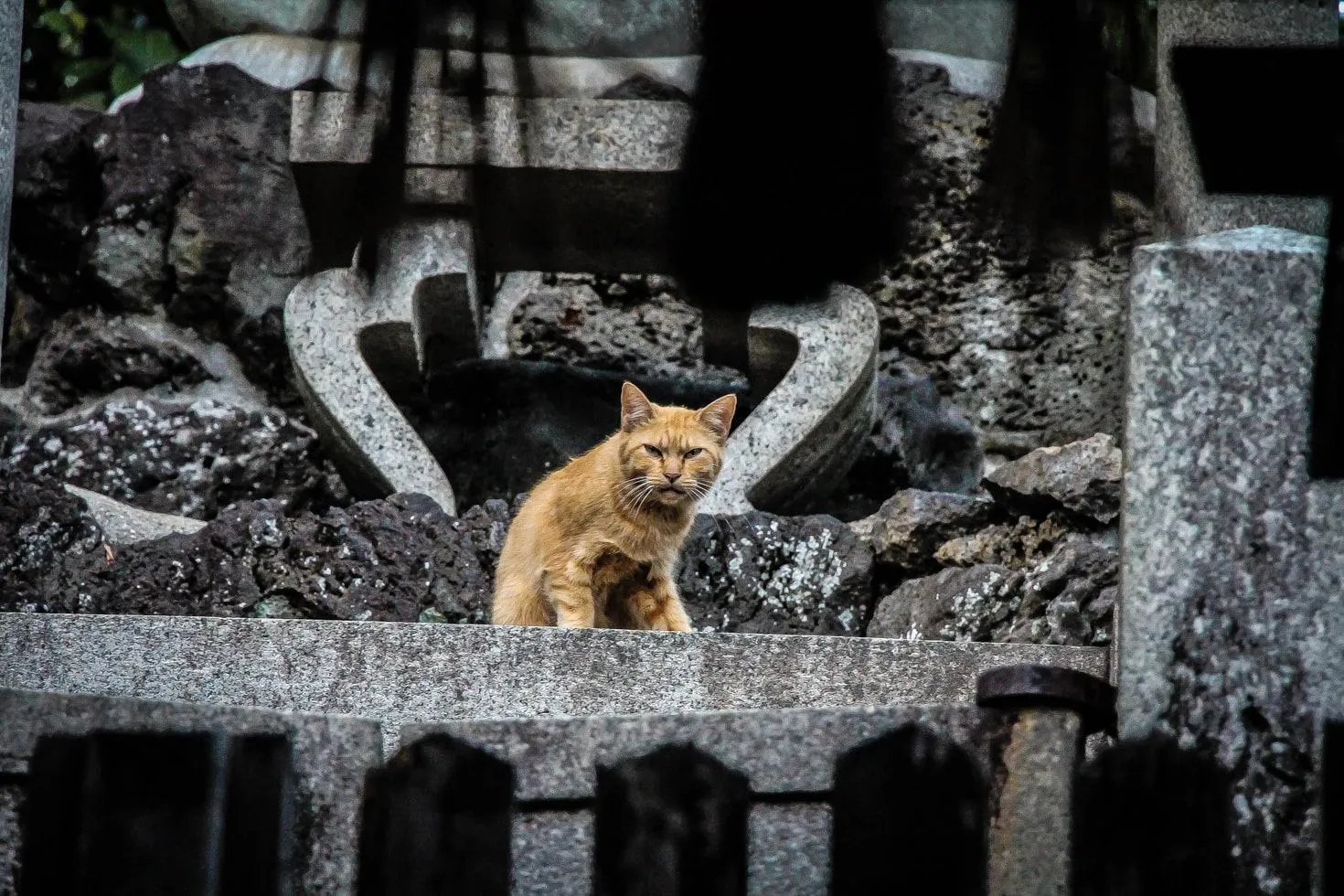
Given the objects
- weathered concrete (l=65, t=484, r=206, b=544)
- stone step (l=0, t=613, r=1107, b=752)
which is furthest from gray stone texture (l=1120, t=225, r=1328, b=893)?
weathered concrete (l=65, t=484, r=206, b=544)

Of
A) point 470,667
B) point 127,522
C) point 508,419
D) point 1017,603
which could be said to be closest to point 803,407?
point 1017,603

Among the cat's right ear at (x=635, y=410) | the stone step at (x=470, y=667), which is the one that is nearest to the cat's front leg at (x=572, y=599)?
the cat's right ear at (x=635, y=410)

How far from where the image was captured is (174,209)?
6.39m

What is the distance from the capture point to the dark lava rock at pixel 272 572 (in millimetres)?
4820

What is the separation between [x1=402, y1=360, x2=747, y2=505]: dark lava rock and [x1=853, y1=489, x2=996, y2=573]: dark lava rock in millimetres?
947

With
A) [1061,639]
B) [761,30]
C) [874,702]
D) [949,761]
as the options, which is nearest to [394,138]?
[761,30]

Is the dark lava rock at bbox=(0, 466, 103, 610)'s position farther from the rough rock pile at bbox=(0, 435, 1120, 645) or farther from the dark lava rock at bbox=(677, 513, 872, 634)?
the dark lava rock at bbox=(677, 513, 872, 634)

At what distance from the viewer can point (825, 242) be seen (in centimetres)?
318

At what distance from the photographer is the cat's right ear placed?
5609mm

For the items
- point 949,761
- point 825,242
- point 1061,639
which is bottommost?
point 949,761

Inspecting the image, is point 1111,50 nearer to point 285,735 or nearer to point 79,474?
point 285,735

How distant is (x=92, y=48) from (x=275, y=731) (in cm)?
506

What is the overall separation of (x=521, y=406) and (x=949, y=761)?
12.0ft

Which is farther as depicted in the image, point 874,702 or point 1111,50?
point 874,702
